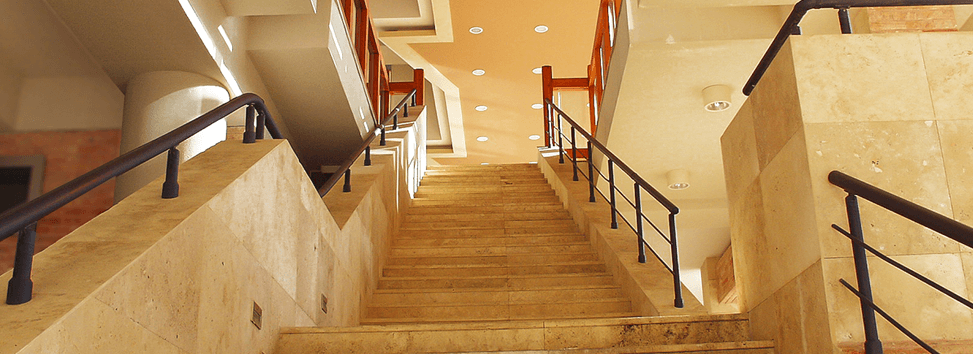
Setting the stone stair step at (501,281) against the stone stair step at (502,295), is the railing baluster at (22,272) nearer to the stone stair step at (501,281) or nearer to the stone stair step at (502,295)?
the stone stair step at (502,295)

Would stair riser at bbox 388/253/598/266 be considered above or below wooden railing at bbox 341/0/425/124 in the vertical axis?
below

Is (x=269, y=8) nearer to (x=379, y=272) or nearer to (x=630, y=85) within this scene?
(x=379, y=272)

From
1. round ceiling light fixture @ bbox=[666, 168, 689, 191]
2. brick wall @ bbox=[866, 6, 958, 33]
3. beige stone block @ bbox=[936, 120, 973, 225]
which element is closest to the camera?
beige stone block @ bbox=[936, 120, 973, 225]

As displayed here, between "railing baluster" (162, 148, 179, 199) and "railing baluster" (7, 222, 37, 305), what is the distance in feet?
2.53

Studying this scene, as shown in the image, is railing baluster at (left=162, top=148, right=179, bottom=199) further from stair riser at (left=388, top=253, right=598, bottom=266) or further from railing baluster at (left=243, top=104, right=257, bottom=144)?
stair riser at (left=388, top=253, right=598, bottom=266)

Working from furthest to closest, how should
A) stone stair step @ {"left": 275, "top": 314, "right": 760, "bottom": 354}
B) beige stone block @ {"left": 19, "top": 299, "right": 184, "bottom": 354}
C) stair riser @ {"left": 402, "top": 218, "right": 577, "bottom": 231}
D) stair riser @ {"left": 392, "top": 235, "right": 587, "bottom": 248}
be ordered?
1. stair riser @ {"left": 402, "top": 218, "right": 577, "bottom": 231}
2. stair riser @ {"left": 392, "top": 235, "right": 587, "bottom": 248}
3. stone stair step @ {"left": 275, "top": 314, "right": 760, "bottom": 354}
4. beige stone block @ {"left": 19, "top": 299, "right": 184, "bottom": 354}

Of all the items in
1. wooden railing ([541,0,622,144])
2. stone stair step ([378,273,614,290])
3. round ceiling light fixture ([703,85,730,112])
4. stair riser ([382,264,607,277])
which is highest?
wooden railing ([541,0,622,144])

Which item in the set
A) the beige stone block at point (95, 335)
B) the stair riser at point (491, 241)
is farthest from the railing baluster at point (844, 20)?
the stair riser at point (491, 241)

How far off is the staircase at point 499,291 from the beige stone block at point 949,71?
1182 millimetres

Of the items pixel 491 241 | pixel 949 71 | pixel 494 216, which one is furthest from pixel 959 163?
pixel 494 216

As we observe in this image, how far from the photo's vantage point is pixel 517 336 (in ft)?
12.0

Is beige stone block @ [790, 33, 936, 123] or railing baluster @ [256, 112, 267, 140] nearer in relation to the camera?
beige stone block @ [790, 33, 936, 123]

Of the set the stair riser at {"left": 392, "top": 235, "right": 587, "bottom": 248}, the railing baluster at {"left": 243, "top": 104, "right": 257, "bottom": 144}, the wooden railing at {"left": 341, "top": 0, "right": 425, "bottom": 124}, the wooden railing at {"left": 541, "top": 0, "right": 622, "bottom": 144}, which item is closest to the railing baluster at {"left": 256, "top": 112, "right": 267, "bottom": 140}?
the railing baluster at {"left": 243, "top": 104, "right": 257, "bottom": 144}

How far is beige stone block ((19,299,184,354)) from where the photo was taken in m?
1.92
